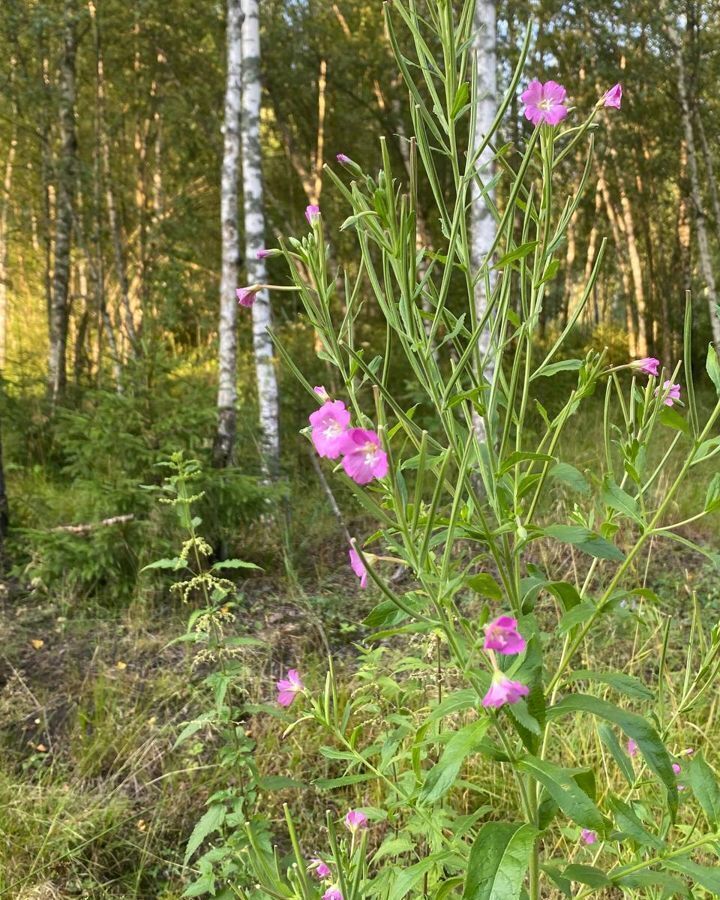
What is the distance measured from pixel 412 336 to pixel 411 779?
3.31 ft

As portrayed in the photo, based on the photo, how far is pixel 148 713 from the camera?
2664mm

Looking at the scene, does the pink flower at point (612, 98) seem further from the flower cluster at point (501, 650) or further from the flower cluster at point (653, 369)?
the flower cluster at point (501, 650)

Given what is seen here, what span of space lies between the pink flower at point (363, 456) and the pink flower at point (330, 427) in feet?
0.06

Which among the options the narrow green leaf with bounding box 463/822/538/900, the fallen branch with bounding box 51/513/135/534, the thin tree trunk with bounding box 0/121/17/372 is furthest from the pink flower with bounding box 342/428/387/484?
the thin tree trunk with bounding box 0/121/17/372

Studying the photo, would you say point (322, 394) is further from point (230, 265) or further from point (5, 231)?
point (5, 231)

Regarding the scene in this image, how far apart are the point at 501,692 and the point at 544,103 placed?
939 millimetres

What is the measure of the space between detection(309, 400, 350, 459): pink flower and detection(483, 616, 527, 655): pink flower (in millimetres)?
296

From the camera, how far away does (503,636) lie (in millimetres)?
909

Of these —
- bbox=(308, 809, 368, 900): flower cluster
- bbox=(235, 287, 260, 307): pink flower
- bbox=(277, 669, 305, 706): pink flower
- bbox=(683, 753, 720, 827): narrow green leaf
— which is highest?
bbox=(235, 287, 260, 307): pink flower

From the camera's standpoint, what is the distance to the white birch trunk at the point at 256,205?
17.2ft

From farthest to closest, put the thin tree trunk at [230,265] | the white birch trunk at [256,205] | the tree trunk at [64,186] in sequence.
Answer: the tree trunk at [64,186] < the white birch trunk at [256,205] < the thin tree trunk at [230,265]

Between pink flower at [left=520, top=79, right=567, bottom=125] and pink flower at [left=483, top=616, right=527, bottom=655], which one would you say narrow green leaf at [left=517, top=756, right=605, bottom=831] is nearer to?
pink flower at [left=483, top=616, right=527, bottom=655]

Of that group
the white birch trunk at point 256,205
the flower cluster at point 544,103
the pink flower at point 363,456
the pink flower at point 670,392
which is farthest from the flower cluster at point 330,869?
the white birch trunk at point 256,205

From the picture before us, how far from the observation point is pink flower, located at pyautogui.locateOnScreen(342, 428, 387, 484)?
2.91 ft
